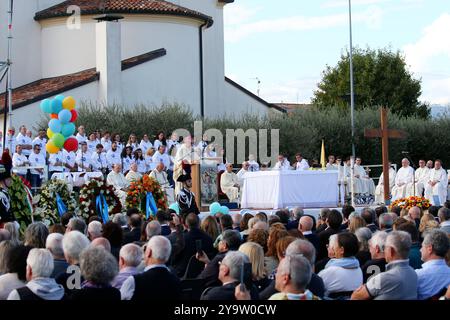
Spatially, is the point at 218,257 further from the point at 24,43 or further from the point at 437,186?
the point at 24,43

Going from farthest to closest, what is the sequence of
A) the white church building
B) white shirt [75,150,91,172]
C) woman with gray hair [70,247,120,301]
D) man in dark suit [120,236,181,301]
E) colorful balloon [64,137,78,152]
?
the white church building → white shirt [75,150,91,172] → colorful balloon [64,137,78,152] → man in dark suit [120,236,181,301] → woman with gray hair [70,247,120,301]

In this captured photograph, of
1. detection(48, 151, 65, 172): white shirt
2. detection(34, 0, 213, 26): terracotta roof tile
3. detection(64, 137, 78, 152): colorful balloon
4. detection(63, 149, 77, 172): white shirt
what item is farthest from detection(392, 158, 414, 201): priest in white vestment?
detection(34, 0, 213, 26): terracotta roof tile

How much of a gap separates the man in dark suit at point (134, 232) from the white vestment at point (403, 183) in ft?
58.3

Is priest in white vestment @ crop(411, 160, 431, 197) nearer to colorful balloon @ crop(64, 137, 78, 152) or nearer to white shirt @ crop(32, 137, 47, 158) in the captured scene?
colorful balloon @ crop(64, 137, 78, 152)

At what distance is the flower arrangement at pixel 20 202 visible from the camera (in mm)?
17562

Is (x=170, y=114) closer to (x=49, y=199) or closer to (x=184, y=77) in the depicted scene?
(x=184, y=77)

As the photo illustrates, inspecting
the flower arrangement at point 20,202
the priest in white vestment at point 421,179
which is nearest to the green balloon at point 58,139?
the flower arrangement at point 20,202

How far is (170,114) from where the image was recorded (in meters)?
36.5

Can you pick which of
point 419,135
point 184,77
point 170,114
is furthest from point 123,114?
point 419,135

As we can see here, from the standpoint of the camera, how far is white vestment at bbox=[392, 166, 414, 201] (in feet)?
99.8

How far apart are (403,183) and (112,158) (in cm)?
887

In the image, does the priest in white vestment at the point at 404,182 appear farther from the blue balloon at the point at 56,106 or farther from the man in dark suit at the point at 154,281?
the man in dark suit at the point at 154,281

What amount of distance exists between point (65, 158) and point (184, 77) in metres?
14.2

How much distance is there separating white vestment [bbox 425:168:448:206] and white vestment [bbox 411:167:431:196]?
0.14m
